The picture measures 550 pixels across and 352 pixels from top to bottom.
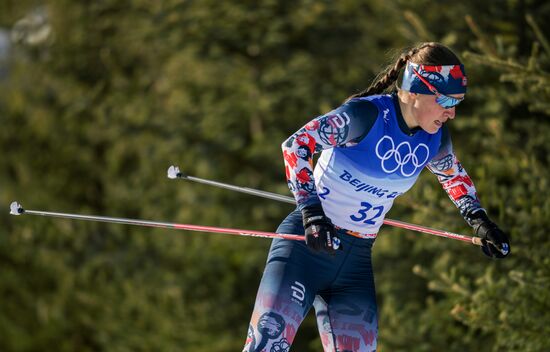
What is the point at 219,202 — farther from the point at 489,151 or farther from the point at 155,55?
the point at 489,151

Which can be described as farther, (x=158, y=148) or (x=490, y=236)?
(x=158, y=148)

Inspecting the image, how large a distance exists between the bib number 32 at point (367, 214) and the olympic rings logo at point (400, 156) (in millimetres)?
212

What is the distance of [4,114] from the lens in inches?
815

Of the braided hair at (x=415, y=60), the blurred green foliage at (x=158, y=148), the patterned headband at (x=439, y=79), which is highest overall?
the braided hair at (x=415, y=60)

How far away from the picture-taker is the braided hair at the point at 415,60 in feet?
15.3

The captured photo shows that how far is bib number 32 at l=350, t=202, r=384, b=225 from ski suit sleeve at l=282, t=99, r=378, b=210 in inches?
16.1

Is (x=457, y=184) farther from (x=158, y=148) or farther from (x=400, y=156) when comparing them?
(x=158, y=148)

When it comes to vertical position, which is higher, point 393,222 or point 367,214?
point 367,214

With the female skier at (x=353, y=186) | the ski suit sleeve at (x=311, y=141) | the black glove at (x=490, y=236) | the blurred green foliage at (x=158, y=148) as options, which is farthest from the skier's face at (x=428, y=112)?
the blurred green foliage at (x=158, y=148)

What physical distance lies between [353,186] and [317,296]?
2.11ft

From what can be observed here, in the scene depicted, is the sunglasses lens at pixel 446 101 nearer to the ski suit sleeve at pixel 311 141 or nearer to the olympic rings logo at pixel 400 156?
the olympic rings logo at pixel 400 156

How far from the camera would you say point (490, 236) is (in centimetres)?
501

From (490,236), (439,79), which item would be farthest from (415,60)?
(490,236)

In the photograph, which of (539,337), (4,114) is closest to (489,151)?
(539,337)
